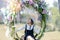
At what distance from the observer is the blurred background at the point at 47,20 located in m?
1.51

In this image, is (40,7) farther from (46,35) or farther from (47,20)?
(46,35)

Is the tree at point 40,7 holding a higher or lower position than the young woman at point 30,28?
higher

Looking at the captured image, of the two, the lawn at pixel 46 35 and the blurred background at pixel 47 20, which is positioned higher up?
the blurred background at pixel 47 20

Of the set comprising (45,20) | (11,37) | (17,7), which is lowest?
(11,37)

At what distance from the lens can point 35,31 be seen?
153 centimetres

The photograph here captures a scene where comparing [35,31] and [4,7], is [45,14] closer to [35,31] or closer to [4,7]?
[35,31]

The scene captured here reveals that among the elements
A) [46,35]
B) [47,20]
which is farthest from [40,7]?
[46,35]

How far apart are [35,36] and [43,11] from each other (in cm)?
19

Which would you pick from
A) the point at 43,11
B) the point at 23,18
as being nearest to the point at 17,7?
the point at 23,18

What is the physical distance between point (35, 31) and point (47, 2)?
9.1 inches

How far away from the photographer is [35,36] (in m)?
1.53

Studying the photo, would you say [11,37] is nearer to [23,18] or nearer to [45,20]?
[23,18]

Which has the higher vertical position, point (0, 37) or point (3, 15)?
point (3, 15)

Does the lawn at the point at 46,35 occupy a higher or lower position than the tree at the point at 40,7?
lower
